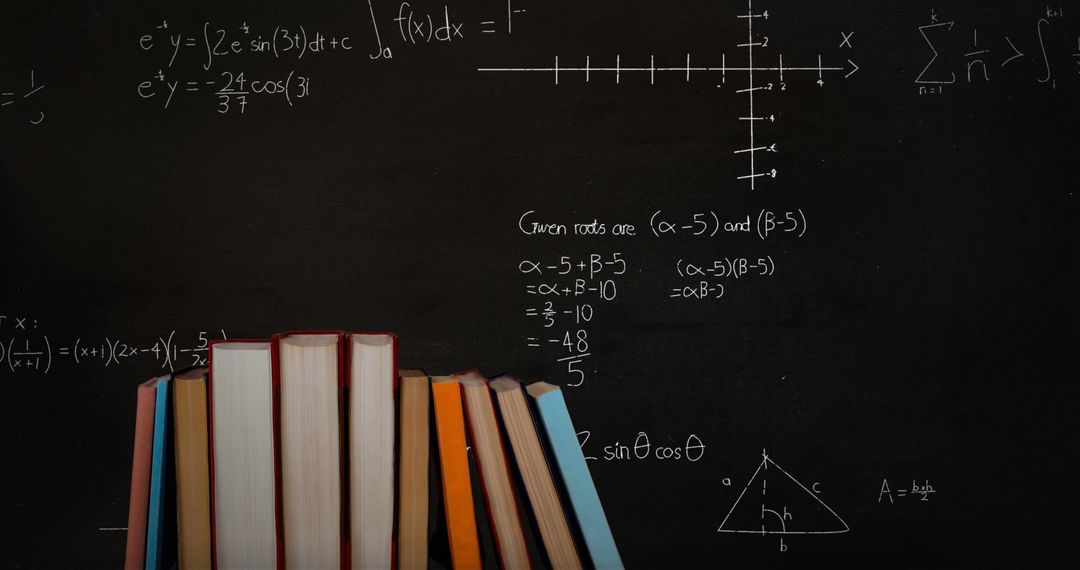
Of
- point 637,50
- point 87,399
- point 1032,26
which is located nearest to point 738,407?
point 637,50

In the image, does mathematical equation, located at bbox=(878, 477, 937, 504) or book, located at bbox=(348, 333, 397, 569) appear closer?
book, located at bbox=(348, 333, 397, 569)

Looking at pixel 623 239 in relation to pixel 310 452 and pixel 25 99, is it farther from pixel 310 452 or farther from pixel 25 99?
pixel 25 99

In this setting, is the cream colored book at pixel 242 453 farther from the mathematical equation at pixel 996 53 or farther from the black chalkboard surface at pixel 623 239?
the mathematical equation at pixel 996 53

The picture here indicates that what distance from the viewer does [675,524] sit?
188cm

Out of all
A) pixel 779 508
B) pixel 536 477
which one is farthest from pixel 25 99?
pixel 779 508

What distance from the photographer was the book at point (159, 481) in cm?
108

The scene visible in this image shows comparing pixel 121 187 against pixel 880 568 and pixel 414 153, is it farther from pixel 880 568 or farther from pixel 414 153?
pixel 880 568

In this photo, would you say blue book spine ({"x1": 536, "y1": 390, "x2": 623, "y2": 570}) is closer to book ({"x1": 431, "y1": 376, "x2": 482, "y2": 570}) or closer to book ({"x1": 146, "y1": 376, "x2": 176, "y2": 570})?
book ({"x1": 431, "y1": 376, "x2": 482, "y2": 570})

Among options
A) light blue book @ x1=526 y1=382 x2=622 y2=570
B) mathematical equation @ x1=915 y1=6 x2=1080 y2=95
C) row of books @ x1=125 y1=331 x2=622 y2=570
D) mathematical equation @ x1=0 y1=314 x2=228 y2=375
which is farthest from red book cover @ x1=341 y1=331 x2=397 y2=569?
mathematical equation @ x1=915 y1=6 x2=1080 y2=95

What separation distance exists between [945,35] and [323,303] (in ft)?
5.54

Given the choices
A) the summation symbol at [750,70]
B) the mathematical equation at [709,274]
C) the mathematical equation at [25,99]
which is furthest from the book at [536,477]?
the mathematical equation at [25,99]

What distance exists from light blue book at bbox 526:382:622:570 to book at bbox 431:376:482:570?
124mm

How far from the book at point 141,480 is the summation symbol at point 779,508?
4.36 feet

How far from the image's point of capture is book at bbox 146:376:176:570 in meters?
1.08
